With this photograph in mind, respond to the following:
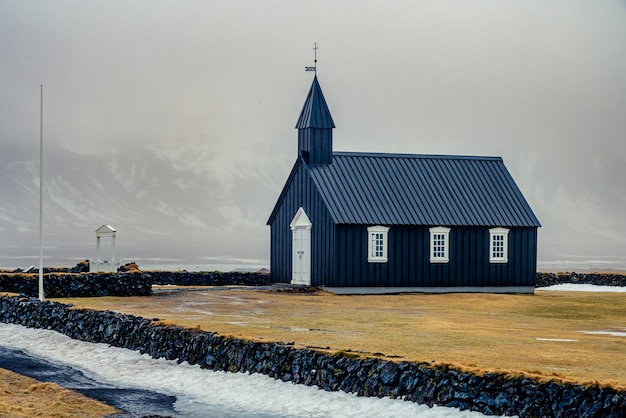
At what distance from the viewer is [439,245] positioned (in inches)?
1916

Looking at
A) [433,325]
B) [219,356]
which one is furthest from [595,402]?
[433,325]

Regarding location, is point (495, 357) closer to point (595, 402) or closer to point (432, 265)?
point (595, 402)

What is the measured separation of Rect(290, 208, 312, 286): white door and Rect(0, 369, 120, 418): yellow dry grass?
25593 millimetres

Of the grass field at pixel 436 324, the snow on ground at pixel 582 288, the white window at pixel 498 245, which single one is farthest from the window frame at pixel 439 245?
the snow on ground at pixel 582 288

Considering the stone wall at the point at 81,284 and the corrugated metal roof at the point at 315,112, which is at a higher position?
the corrugated metal roof at the point at 315,112

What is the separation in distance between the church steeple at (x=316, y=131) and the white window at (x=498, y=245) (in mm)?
8660

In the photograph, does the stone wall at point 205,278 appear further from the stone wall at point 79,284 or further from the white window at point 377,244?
the stone wall at point 79,284

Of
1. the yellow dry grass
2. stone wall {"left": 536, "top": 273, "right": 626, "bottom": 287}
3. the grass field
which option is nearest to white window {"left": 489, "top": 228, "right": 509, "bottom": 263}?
the grass field

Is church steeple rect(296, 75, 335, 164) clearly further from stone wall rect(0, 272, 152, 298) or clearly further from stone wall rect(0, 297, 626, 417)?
stone wall rect(0, 297, 626, 417)

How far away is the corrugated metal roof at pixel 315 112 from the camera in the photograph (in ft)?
166

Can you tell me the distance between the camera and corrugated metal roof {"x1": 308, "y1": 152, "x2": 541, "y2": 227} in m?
47.8

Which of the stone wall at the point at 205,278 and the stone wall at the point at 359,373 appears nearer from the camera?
the stone wall at the point at 359,373

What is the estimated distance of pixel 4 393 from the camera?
2173 cm

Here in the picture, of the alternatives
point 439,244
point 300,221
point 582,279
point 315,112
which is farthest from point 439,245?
point 582,279
